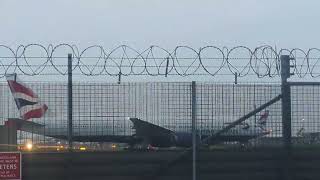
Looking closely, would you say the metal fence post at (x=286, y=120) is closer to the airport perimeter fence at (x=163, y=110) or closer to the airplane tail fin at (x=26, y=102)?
the airport perimeter fence at (x=163, y=110)

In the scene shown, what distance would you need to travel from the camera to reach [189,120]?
12.5m

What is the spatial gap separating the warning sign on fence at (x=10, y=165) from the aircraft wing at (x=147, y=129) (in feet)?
7.39

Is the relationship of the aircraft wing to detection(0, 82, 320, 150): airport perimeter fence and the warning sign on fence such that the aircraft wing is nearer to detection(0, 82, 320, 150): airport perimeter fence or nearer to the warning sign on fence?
detection(0, 82, 320, 150): airport perimeter fence

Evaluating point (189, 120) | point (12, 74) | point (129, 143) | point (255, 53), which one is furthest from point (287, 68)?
point (12, 74)

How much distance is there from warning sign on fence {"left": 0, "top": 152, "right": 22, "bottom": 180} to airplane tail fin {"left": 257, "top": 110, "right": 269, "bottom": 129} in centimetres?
463

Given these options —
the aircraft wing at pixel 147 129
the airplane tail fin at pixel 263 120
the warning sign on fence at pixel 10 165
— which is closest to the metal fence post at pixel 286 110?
the airplane tail fin at pixel 263 120

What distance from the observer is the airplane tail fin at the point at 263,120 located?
1271 cm

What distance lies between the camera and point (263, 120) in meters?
12.8

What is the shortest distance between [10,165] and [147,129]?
2.60 metres

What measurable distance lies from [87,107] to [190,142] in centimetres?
215

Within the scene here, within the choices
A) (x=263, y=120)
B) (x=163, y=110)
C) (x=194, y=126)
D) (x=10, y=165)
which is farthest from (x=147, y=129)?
(x=10, y=165)

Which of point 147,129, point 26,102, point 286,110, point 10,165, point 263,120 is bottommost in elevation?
point 10,165

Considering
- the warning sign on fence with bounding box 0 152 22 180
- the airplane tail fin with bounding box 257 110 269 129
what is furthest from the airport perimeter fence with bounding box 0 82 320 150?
the warning sign on fence with bounding box 0 152 22 180

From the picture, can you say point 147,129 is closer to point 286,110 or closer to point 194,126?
point 194,126
